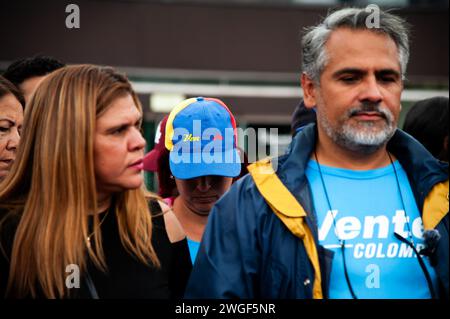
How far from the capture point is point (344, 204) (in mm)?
2643

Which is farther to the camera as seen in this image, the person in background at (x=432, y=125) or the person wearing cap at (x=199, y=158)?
the person in background at (x=432, y=125)

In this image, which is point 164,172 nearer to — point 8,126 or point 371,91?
point 8,126

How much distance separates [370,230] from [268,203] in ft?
1.30

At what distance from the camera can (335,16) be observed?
9.21ft

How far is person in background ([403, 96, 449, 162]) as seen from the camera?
13.3 feet

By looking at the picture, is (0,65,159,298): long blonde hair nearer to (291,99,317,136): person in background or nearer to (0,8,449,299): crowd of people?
(0,8,449,299): crowd of people

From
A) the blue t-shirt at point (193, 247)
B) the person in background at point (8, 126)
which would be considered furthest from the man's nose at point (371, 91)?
the person in background at point (8, 126)

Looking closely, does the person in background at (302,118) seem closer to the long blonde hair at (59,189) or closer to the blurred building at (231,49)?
the long blonde hair at (59,189)

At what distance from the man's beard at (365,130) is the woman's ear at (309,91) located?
0.23 m

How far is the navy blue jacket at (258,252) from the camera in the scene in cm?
247
